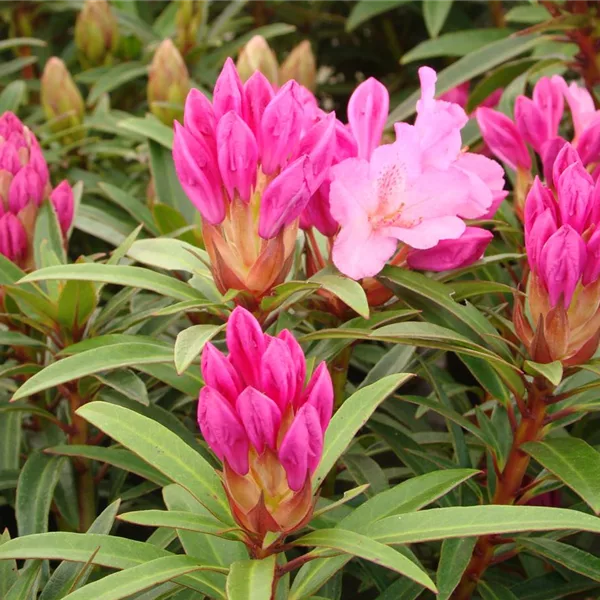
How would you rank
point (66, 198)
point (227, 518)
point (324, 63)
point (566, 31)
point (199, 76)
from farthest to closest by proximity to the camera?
point (324, 63) → point (199, 76) → point (566, 31) → point (66, 198) → point (227, 518)

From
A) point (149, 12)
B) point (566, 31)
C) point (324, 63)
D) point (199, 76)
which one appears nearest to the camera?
point (566, 31)

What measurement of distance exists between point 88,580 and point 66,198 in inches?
18.5

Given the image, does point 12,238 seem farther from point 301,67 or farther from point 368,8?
point 368,8

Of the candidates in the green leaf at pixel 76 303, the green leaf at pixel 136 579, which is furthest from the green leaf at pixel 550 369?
the green leaf at pixel 76 303

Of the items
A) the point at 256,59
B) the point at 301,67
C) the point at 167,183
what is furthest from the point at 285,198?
the point at 301,67

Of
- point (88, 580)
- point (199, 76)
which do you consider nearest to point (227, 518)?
point (88, 580)

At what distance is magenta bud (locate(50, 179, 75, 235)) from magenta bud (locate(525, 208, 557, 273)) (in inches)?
23.3

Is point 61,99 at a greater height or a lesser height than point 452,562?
greater

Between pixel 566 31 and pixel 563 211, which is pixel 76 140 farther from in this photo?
pixel 563 211

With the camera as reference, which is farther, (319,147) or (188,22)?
A: (188,22)

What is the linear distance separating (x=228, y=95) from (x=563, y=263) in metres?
0.34

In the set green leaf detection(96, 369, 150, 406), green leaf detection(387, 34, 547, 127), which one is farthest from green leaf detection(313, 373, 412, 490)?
green leaf detection(387, 34, 547, 127)

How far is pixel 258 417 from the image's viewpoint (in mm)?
649

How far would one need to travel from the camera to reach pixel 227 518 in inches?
28.7
